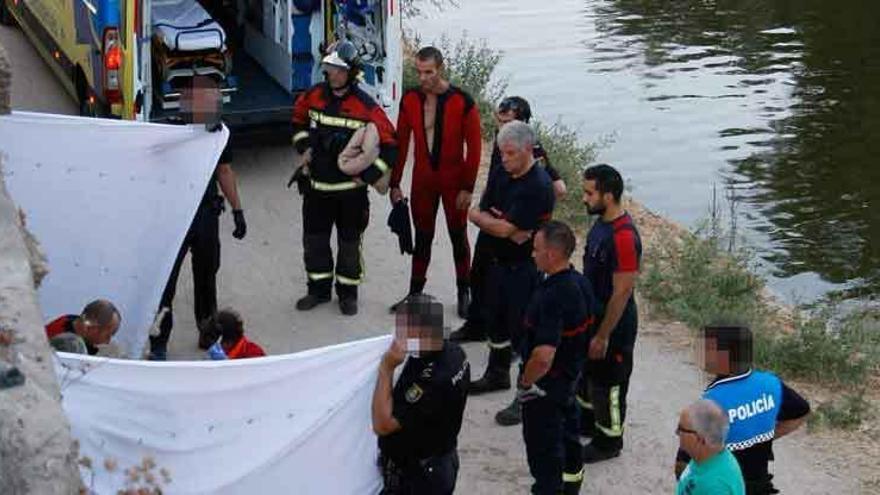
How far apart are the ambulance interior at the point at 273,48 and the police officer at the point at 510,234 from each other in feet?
12.6

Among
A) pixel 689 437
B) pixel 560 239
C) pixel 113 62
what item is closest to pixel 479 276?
pixel 560 239

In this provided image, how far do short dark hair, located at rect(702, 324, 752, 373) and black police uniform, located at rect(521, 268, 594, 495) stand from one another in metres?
0.96

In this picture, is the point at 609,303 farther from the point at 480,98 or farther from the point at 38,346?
the point at 480,98

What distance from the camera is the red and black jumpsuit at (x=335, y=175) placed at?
30.1ft

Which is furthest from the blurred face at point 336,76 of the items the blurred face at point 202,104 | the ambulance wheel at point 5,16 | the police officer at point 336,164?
the ambulance wheel at point 5,16

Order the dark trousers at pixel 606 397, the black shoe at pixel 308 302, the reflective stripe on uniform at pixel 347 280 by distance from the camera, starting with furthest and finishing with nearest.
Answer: the black shoe at pixel 308 302 → the reflective stripe on uniform at pixel 347 280 → the dark trousers at pixel 606 397

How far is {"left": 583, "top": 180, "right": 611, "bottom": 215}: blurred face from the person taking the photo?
720 centimetres

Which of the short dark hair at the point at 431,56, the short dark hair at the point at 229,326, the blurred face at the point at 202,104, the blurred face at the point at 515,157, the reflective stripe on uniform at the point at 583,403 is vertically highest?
the short dark hair at the point at 431,56

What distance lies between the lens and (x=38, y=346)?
198 inches

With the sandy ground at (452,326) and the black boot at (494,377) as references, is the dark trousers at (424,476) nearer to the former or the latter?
the sandy ground at (452,326)

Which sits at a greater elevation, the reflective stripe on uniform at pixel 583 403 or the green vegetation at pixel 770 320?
the reflective stripe on uniform at pixel 583 403

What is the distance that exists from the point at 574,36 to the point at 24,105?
38.1 ft

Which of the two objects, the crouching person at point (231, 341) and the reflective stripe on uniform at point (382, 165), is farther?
the reflective stripe on uniform at point (382, 165)

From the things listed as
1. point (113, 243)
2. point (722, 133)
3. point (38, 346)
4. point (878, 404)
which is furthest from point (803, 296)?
point (38, 346)
